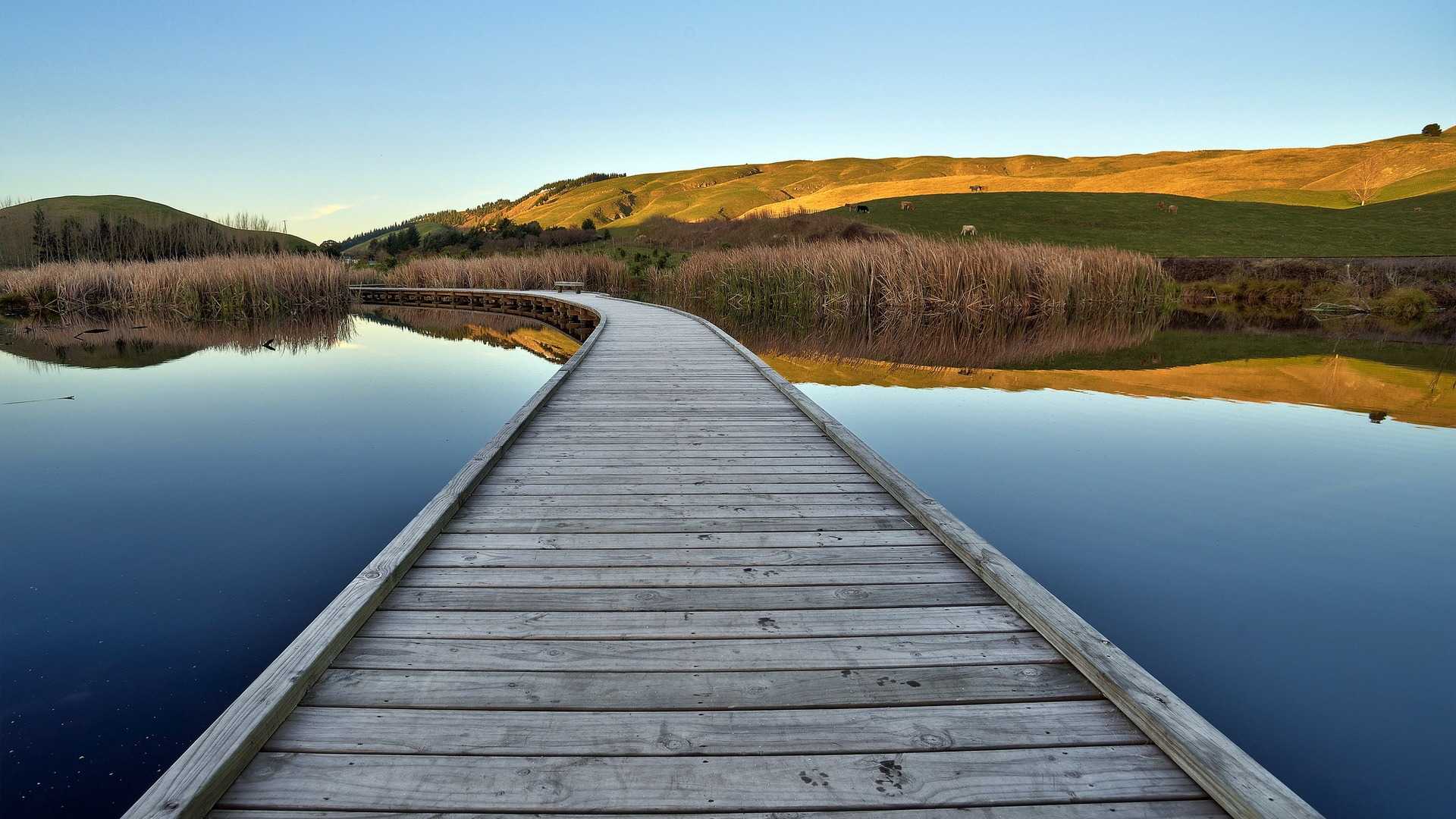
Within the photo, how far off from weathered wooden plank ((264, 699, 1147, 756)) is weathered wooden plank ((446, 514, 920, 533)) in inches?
44.0

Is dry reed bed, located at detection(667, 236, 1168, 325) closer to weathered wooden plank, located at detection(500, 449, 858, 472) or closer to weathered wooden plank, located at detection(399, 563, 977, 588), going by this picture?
weathered wooden plank, located at detection(500, 449, 858, 472)

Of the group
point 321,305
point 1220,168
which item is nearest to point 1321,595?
point 321,305

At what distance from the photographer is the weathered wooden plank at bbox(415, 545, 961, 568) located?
237 centimetres

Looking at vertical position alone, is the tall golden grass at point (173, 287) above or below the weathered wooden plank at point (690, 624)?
above

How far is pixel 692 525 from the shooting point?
274cm

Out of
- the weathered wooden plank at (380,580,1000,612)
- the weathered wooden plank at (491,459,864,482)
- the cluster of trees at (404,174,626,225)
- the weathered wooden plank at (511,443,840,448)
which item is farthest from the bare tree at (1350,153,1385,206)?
the cluster of trees at (404,174,626,225)

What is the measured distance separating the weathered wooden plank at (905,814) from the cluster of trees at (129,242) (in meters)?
23.0

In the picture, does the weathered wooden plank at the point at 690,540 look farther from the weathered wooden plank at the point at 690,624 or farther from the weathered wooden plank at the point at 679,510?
the weathered wooden plank at the point at 690,624

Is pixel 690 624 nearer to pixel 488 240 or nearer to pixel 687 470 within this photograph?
pixel 687 470

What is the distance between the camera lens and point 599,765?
1.41 meters

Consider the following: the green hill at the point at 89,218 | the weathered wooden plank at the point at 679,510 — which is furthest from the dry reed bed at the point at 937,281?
the green hill at the point at 89,218

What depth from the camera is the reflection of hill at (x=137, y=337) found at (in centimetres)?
1023

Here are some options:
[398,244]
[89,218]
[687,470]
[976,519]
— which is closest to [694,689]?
[687,470]

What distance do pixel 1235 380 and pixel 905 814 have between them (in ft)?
30.5
